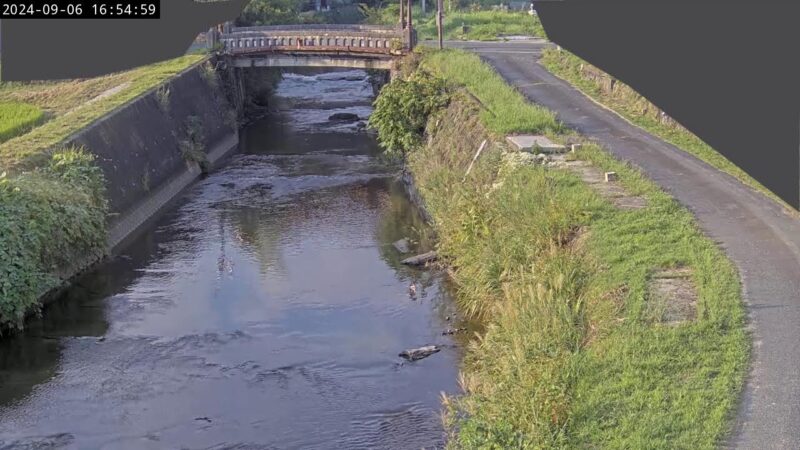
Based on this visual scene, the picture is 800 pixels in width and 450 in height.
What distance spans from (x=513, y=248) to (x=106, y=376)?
23.8 feet

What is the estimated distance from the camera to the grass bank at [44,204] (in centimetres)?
1892

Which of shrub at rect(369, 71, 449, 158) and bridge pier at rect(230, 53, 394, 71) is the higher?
bridge pier at rect(230, 53, 394, 71)

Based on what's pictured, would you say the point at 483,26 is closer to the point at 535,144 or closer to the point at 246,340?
the point at 535,144

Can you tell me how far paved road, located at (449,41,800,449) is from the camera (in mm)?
11633

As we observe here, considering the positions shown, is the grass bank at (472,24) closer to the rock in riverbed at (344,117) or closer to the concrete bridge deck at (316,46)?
the rock in riverbed at (344,117)

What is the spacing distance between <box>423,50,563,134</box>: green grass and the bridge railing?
269cm

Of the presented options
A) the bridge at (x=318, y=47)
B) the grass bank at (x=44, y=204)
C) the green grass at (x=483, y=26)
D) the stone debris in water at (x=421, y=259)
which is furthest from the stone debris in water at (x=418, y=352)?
the green grass at (x=483, y=26)

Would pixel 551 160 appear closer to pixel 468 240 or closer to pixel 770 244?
pixel 468 240

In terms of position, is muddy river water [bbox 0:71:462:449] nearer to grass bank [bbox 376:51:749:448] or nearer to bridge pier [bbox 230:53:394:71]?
grass bank [bbox 376:51:749:448]

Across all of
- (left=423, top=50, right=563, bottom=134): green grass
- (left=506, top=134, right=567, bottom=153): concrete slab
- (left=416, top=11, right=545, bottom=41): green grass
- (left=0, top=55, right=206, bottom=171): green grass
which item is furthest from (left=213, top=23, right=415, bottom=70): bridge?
(left=506, top=134, right=567, bottom=153): concrete slab

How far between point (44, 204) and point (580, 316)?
11.5 metres

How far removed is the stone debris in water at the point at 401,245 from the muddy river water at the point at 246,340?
25 centimetres

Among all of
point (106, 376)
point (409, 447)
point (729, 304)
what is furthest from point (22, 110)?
point (729, 304)

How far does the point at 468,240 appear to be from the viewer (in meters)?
20.5
